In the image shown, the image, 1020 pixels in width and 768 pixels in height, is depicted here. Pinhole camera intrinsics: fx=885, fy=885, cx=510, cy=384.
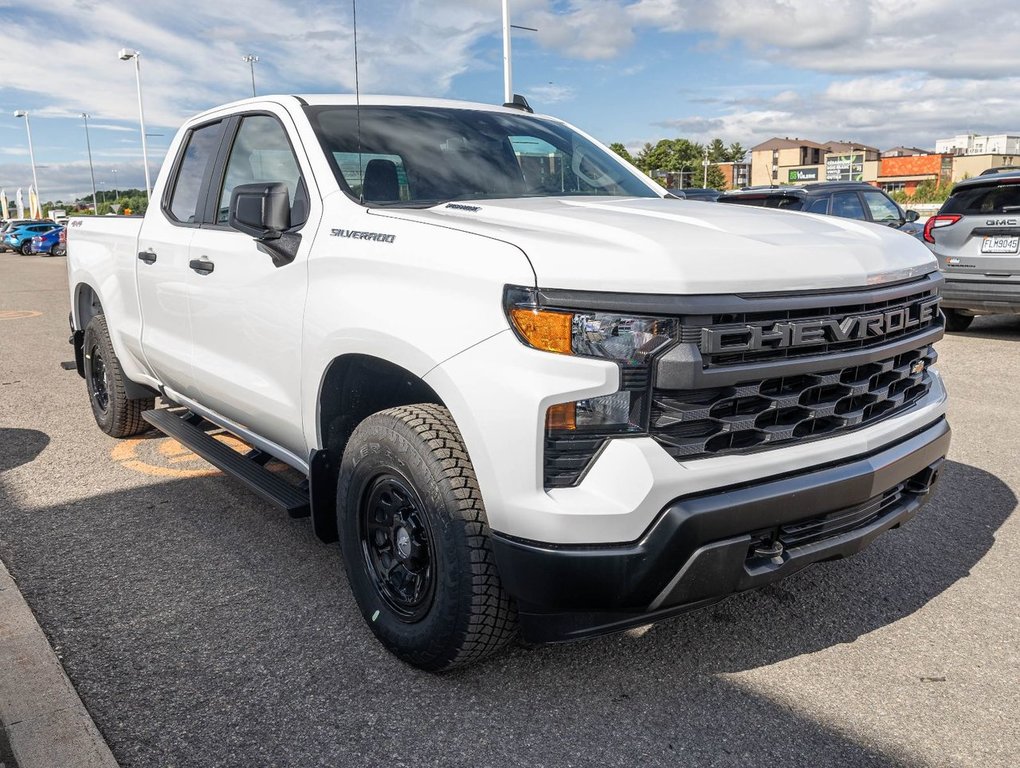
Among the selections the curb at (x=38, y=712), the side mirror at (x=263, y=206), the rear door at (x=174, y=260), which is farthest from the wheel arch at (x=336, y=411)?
the rear door at (x=174, y=260)

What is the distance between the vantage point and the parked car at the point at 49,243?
3831 cm

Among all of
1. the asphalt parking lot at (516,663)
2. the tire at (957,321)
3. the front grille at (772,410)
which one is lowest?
the asphalt parking lot at (516,663)

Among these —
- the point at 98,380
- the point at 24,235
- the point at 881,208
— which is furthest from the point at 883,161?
the point at 98,380

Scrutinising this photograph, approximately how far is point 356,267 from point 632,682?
1640 mm

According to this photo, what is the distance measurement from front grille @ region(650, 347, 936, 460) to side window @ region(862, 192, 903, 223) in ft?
30.0

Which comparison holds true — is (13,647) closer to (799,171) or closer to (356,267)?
(356,267)

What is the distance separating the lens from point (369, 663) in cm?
301

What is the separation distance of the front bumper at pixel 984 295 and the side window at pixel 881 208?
2.42 meters

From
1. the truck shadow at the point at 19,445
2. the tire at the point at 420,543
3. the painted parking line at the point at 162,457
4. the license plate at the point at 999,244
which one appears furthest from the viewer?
the license plate at the point at 999,244

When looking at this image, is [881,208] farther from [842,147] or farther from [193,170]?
[842,147]

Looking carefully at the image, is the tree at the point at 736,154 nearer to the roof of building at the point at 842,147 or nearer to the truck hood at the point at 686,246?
the roof of building at the point at 842,147

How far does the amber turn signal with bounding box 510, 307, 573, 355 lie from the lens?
2.33 m

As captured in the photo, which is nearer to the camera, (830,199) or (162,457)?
(162,457)

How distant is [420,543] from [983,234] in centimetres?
799
